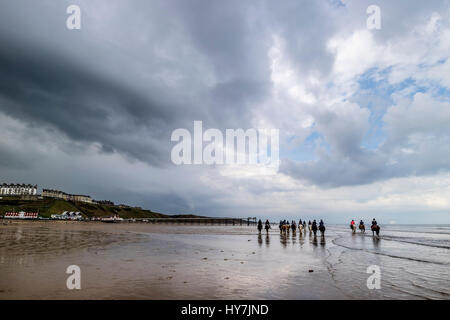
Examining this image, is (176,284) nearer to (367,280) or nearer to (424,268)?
(367,280)

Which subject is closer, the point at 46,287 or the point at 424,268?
the point at 46,287

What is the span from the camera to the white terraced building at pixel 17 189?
194 meters

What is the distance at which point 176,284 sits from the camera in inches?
342

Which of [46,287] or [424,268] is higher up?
[46,287]

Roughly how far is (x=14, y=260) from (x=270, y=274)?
42.0ft

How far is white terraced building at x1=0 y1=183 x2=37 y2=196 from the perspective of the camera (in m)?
194

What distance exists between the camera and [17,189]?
194 meters
